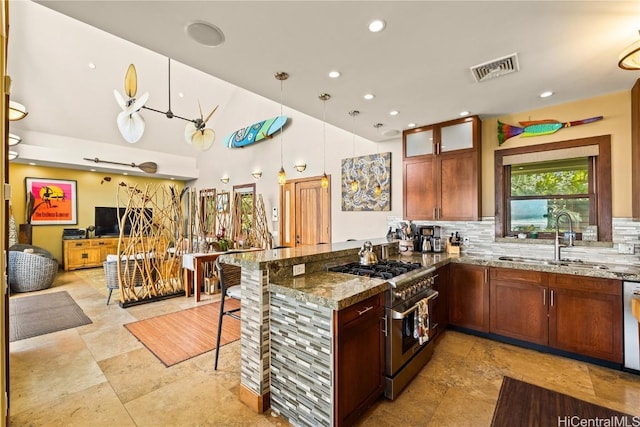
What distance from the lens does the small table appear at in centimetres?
487

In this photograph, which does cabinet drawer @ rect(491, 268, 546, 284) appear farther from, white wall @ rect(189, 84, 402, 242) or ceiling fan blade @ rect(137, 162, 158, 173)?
ceiling fan blade @ rect(137, 162, 158, 173)

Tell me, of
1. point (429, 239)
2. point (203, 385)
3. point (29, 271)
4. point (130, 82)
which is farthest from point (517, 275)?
point (29, 271)

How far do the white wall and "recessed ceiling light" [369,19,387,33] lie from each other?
4.14 ft

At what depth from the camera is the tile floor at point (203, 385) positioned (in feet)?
6.93

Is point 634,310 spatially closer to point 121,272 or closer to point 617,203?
point 617,203

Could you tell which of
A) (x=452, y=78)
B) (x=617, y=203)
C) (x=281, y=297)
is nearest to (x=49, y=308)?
(x=281, y=297)

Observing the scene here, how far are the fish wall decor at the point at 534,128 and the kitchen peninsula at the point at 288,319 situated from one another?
1720 millimetres

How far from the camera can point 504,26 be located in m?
1.96

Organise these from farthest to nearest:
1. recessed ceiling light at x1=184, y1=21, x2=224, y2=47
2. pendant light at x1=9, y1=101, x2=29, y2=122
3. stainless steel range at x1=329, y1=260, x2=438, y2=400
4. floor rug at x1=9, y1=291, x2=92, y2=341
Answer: floor rug at x1=9, y1=291, x2=92, y2=341, pendant light at x1=9, y1=101, x2=29, y2=122, stainless steel range at x1=329, y1=260, x2=438, y2=400, recessed ceiling light at x1=184, y1=21, x2=224, y2=47

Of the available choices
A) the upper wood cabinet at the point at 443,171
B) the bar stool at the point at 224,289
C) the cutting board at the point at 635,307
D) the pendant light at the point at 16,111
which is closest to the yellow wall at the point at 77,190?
the pendant light at the point at 16,111

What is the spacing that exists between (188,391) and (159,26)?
9.10 feet

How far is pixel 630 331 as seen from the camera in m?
2.58

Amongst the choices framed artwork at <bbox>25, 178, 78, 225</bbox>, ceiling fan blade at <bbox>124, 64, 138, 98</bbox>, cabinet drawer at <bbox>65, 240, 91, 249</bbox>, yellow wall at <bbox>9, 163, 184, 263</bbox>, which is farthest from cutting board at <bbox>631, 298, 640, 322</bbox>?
framed artwork at <bbox>25, 178, 78, 225</bbox>

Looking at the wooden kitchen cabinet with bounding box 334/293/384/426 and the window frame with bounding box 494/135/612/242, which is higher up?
the window frame with bounding box 494/135/612/242
